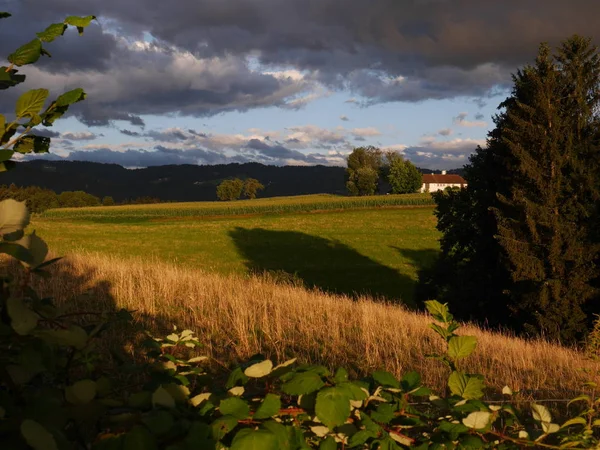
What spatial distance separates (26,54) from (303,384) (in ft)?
4.31

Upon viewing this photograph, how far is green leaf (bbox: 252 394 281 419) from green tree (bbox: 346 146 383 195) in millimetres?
108910

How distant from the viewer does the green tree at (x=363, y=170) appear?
109500 millimetres

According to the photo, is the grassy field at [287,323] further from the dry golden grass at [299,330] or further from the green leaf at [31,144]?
the green leaf at [31,144]

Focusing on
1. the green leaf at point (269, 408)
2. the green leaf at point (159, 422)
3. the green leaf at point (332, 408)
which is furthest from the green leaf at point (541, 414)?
the green leaf at point (159, 422)

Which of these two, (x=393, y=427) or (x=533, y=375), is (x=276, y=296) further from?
(x=393, y=427)

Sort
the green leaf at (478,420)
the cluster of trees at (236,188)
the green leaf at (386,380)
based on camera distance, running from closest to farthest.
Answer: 1. the green leaf at (478,420)
2. the green leaf at (386,380)
3. the cluster of trees at (236,188)

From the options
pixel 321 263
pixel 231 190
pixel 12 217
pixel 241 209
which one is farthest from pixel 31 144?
pixel 231 190

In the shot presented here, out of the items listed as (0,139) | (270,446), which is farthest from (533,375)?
(0,139)

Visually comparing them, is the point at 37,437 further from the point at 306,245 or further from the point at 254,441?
the point at 306,245

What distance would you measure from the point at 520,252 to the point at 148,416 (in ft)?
47.0

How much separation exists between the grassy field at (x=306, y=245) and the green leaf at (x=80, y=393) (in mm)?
27678

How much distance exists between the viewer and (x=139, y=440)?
1171mm

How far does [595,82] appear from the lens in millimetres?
14617

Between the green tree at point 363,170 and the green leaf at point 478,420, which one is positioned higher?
the green tree at point 363,170
